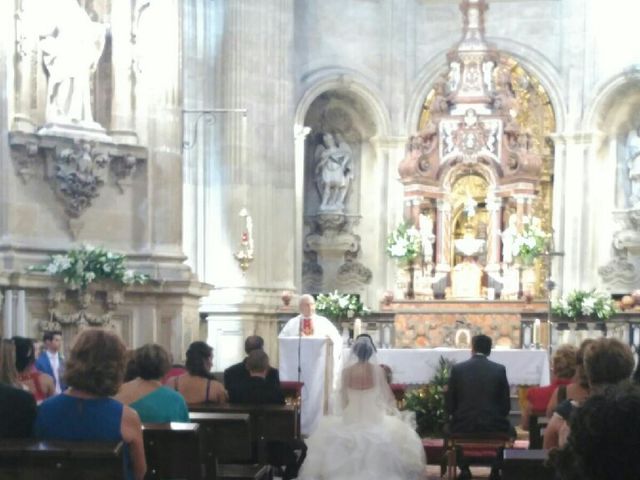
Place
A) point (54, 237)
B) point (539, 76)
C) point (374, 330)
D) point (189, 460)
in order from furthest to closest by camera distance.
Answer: point (539, 76) → point (374, 330) → point (54, 237) → point (189, 460)

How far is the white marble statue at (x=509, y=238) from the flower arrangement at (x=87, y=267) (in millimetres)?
8661

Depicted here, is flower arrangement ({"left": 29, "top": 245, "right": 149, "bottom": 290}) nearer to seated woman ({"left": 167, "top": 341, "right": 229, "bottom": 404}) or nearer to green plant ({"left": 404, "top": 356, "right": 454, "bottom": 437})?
green plant ({"left": 404, "top": 356, "right": 454, "bottom": 437})

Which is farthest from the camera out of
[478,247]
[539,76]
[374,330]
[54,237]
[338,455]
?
[539,76]

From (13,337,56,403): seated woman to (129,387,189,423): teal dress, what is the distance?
104cm

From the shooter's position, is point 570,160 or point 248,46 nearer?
point 248,46

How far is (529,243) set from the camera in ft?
67.3

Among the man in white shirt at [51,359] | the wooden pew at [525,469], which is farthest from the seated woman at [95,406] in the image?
the man in white shirt at [51,359]

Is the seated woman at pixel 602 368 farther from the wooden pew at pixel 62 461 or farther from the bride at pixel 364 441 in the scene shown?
the bride at pixel 364 441

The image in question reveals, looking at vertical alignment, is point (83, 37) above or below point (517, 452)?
above

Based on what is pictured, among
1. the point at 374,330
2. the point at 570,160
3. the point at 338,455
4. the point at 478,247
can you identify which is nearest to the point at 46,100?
the point at 338,455

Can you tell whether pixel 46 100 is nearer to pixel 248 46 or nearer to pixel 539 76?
pixel 248 46

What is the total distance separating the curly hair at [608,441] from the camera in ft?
7.20

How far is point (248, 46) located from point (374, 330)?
192 inches

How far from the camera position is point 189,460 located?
19.0 feet
